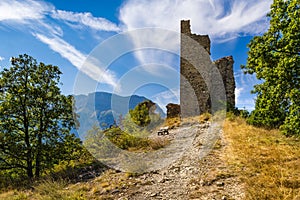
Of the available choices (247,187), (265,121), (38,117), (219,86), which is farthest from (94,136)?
(219,86)

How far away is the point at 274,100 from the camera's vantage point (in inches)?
345

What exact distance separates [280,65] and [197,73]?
13766 millimetres

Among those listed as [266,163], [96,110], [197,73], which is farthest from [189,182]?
[197,73]

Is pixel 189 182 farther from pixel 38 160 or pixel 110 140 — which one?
pixel 38 160

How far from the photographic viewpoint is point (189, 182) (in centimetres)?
539

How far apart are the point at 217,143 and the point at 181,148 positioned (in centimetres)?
143

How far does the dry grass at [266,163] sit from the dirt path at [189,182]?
283 millimetres

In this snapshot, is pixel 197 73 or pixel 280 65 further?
pixel 197 73

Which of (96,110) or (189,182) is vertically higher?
(96,110)

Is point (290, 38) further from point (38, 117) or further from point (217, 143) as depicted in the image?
point (38, 117)

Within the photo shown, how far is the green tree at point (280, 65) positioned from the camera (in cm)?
782

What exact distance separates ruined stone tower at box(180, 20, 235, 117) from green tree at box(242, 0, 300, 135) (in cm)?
1051

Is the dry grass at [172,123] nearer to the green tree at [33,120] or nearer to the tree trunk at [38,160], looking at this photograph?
the green tree at [33,120]

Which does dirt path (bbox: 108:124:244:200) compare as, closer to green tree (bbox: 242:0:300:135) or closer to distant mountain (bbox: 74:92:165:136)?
green tree (bbox: 242:0:300:135)
